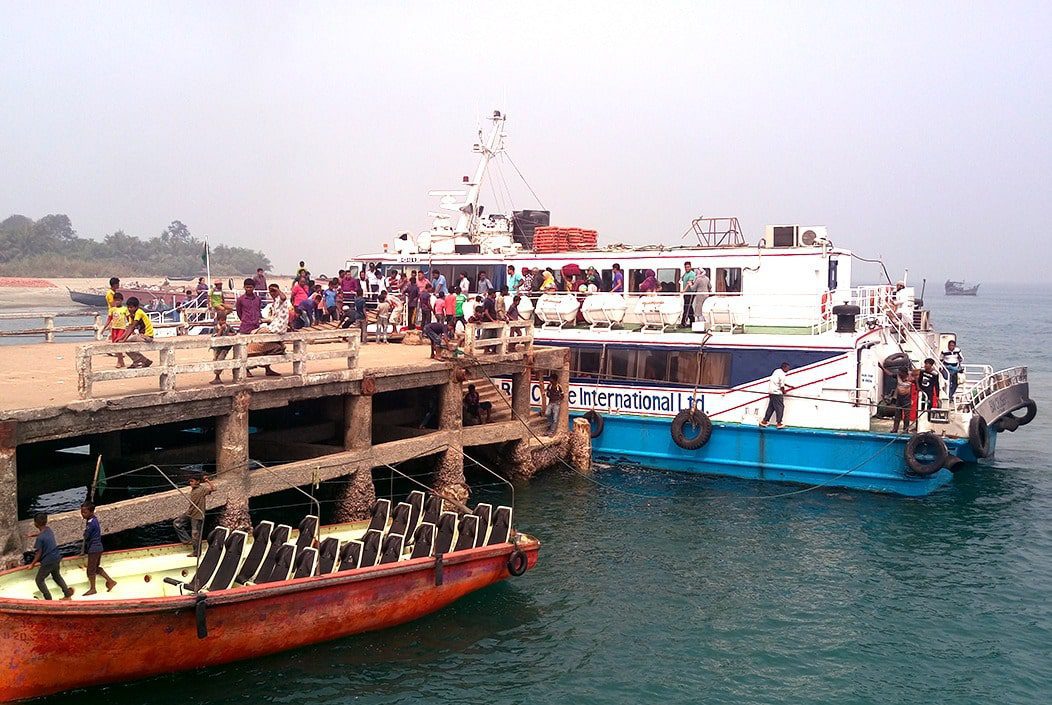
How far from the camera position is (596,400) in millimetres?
24062

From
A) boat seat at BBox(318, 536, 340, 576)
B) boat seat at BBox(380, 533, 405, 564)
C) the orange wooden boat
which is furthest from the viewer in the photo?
boat seat at BBox(380, 533, 405, 564)

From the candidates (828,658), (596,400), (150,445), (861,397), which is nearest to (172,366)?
(150,445)

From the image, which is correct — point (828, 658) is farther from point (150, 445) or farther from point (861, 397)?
point (150, 445)

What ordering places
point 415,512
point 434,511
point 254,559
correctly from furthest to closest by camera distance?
point 415,512, point 434,511, point 254,559

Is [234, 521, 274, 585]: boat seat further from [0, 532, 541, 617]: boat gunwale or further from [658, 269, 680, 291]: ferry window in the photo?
[658, 269, 680, 291]: ferry window

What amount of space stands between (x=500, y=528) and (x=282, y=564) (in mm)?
3702

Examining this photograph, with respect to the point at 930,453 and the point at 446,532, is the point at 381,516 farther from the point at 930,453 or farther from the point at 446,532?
the point at 930,453

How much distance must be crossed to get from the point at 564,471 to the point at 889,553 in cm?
826

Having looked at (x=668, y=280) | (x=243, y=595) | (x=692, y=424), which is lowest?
(x=243, y=595)

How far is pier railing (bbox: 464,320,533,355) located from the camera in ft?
65.8

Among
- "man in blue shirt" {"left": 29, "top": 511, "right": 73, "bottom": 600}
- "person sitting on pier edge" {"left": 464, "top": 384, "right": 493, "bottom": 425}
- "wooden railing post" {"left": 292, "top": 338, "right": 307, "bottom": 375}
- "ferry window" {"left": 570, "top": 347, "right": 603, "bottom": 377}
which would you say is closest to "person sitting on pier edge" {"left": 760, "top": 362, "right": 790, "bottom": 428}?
"ferry window" {"left": 570, "top": 347, "right": 603, "bottom": 377}

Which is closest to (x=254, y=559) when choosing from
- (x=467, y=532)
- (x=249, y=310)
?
(x=467, y=532)

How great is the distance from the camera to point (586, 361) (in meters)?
24.5

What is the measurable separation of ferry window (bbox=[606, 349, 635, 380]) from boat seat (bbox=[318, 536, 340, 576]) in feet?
38.9
